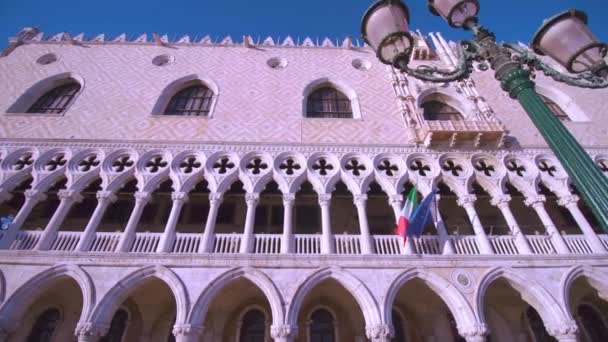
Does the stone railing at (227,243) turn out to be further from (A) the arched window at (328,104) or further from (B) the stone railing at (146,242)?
(A) the arched window at (328,104)

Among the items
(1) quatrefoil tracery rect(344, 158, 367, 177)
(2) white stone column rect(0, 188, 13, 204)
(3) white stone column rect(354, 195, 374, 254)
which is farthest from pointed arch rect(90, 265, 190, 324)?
(1) quatrefoil tracery rect(344, 158, 367, 177)

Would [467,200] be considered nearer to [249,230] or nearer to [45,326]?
[249,230]

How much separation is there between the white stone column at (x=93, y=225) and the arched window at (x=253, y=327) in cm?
370

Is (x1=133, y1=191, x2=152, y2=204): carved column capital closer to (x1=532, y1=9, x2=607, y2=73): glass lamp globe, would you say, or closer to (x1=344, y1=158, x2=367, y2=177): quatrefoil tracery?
(x1=344, y1=158, x2=367, y2=177): quatrefoil tracery

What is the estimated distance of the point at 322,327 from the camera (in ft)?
22.9

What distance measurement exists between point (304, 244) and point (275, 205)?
7.54 feet

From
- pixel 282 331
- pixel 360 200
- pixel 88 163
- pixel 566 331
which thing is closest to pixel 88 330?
pixel 282 331

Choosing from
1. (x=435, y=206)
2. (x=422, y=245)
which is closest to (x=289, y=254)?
(x=422, y=245)

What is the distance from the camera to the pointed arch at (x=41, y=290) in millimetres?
5418

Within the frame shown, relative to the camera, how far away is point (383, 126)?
9.14 m

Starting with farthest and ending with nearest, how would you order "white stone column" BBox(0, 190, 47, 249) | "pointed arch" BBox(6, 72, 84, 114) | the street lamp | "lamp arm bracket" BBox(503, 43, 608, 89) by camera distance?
"pointed arch" BBox(6, 72, 84, 114), "white stone column" BBox(0, 190, 47, 249), "lamp arm bracket" BBox(503, 43, 608, 89), the street lamp

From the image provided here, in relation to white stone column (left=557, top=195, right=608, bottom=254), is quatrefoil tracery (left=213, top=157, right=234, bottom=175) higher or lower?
higher

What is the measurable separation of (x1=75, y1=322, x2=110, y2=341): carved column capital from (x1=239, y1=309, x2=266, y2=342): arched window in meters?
2.79

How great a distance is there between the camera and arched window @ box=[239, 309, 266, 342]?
6.82 meters
